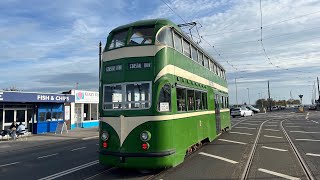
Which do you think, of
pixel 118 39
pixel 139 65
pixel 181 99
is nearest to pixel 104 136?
pixel 139 65

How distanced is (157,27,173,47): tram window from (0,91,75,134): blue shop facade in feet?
57.4

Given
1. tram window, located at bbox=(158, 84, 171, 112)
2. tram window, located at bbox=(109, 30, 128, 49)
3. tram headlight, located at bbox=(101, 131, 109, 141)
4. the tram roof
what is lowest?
tram headlight, located at bbox=(101, 131, 109, 141)

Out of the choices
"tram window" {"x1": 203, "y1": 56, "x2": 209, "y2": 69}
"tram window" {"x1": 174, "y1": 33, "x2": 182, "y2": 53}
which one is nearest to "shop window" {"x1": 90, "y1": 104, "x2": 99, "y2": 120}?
"tram window" {"x1": 203, "y1": 56, "x2": 209, "y2": 69}

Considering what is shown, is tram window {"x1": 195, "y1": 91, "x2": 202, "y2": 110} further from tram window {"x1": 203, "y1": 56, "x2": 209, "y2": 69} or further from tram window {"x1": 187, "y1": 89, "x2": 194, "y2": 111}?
tram window {"x1": 203, "y1": 56, "x2": 209, "y2": 69}

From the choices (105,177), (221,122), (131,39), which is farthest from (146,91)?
(221,122)

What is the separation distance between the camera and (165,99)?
8.62 metres

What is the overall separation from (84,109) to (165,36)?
28.4 meters

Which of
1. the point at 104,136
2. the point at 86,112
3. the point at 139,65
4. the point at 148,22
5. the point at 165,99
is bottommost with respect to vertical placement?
the point at 104,136

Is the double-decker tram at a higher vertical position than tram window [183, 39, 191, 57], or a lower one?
lower

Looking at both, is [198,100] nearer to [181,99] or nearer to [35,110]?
[181,99]

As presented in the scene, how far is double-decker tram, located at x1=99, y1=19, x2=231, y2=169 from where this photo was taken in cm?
821

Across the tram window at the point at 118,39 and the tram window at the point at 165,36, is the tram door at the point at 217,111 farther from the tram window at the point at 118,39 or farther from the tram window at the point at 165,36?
the tram window at the point at 118,39

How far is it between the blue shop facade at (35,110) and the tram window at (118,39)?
53.8ft

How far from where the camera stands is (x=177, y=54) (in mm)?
9594
